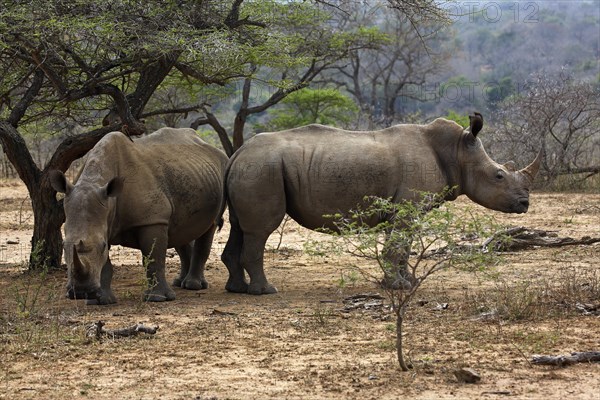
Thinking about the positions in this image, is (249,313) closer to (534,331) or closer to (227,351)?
(227,351)

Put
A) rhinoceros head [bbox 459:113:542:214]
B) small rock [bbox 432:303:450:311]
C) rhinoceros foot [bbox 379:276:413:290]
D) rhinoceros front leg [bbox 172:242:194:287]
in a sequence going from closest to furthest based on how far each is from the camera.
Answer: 1. rhinoceros foot [bbox 379:276:413:290]
2. small rock [bbox 432:303:450:311]
3. rhinoceros head [bbox 459:113:542:214]
4. rhinoceros front leg [bbox 172:242:194:287]

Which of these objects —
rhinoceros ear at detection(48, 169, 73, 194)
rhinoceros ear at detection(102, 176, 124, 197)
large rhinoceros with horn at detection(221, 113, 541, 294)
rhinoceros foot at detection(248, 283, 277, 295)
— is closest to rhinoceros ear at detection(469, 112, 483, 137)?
large rhinoceros with horn at detection(221, 113, 541, 294)

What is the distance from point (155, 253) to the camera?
31.4ft

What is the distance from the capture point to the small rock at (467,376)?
5.97 meters

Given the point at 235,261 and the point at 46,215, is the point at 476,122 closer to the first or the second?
the point at 235,261

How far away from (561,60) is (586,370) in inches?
2178

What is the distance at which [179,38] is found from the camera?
412 inches

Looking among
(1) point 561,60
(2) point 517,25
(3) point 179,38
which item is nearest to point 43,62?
(3) point 179,38

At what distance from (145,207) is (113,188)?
632mm

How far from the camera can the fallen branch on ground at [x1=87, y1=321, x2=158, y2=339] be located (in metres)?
7.45

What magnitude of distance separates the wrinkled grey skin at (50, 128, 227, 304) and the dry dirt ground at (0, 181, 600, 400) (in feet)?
1.11

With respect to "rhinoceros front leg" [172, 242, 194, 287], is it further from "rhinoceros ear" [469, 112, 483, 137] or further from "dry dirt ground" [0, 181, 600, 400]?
"rhinoceros ear" [469, 112, 483, 137]

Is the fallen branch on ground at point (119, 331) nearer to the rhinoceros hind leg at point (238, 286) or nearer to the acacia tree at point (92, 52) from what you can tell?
the rhinoceros hind leg at point (238, 286)

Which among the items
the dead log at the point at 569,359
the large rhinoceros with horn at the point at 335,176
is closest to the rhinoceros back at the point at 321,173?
the large rhinoceros with horn at the point at 335,176
